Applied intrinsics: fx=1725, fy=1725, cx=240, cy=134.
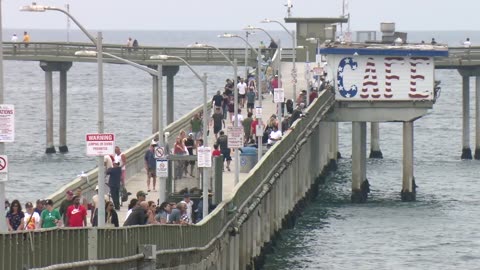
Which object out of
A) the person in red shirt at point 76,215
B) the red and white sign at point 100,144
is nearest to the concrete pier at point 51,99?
the person in red shirt at point 76,215

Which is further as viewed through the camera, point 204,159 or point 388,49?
point 388,49

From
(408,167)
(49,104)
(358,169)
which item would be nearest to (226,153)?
(408,167)

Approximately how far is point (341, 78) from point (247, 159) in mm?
19413

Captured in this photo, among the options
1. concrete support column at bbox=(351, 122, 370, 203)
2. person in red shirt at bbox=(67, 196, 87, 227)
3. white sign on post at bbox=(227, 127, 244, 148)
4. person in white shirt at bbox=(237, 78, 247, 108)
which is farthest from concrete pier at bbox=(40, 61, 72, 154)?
person in red shirt at bbox=(67, 196, 87, 227)

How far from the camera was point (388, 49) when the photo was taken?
70688mm

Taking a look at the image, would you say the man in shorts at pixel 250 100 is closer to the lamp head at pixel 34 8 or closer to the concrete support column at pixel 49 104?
the concrete support column at pixel 49 104

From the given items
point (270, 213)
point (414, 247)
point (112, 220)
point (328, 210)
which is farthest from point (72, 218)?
point (328, 210)

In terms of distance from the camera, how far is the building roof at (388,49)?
7050cm

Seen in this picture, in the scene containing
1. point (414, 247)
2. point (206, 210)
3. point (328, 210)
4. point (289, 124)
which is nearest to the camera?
point (206, 210)

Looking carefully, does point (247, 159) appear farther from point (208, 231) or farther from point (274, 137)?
point (208, 231)

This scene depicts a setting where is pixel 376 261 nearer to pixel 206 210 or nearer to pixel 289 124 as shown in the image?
pixel 289 124

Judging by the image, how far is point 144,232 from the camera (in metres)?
30.8

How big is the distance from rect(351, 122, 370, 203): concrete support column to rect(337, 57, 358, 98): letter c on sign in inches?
→ 79.9

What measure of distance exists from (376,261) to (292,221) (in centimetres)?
626
